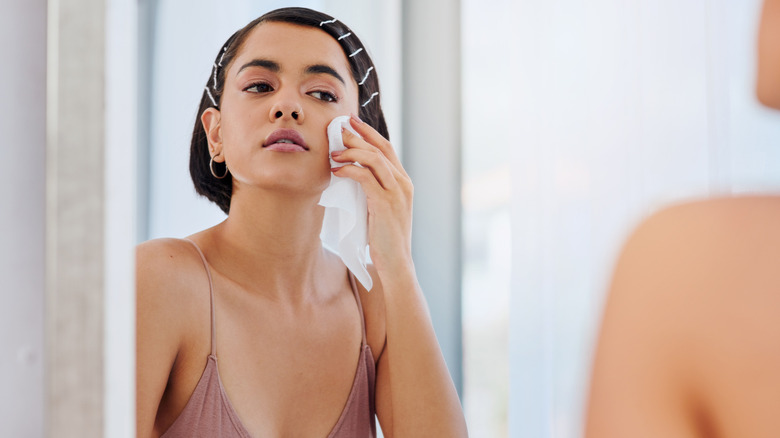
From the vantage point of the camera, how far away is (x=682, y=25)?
1147 mm

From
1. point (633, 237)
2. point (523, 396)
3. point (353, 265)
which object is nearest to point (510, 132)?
point (523, 396)

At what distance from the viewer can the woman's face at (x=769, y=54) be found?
0.94 feet

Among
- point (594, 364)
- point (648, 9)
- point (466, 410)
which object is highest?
point (648, 9)

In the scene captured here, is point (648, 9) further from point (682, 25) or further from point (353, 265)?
point (353, 265)

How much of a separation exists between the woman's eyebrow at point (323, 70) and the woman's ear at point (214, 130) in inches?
5.1

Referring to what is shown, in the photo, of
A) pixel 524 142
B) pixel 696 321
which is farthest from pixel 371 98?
pixel 696 321

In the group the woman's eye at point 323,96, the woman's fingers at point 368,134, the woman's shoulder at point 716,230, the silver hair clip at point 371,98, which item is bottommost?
the woman's shoulder at point 716,230

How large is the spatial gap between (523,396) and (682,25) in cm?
73

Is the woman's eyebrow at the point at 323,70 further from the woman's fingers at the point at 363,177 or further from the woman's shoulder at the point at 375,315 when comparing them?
the woman's shoulder at the point at 375,315

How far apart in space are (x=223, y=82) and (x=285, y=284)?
27 cm

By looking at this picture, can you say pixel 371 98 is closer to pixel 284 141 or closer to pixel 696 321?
pixel 284 141

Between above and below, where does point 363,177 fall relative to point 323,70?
below

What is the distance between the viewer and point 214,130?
2.72 ft

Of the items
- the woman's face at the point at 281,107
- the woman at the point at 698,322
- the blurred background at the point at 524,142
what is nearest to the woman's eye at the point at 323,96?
the woman's face at the point at 281,107
